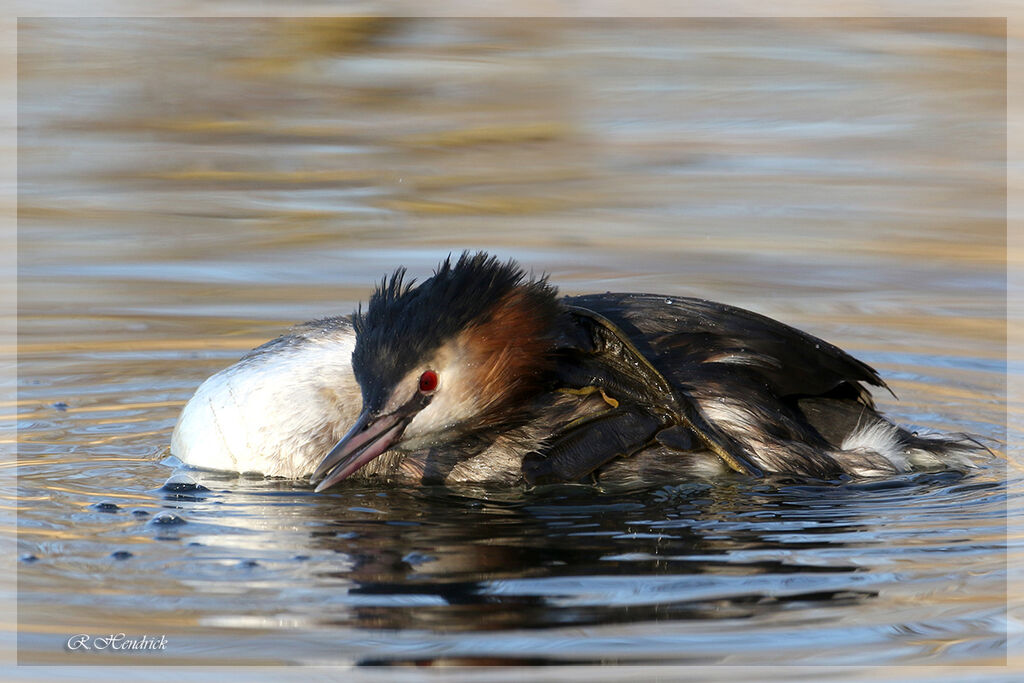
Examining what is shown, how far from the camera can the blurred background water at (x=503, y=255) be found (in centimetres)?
468

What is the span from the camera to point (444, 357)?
5785 millimetres

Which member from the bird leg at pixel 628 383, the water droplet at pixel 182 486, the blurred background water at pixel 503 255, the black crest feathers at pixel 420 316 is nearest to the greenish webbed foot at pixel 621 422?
the bird leg at pixel 628 383

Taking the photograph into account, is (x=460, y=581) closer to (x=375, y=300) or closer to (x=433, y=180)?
(x=375, y=300)

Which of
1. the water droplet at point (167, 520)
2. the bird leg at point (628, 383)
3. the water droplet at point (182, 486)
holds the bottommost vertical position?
the water droplet at point (167, 520)

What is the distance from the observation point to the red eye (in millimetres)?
5755

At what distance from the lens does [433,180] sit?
10.7 m

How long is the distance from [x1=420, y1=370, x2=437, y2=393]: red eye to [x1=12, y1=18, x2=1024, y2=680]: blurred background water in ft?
1.33

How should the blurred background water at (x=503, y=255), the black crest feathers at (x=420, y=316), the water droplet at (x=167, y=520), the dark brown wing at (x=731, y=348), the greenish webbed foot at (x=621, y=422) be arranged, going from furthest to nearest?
the dark brown wing at (x=731, y=348), the greenish webbed foot at (x=621, y=422), the black crest feathers at (x=420, y=316), the water droplet at (x=167, y=520), the blurred background water at (x=503, y=255)

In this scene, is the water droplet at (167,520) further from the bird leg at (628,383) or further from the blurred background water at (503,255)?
the bird leg at (628,383)

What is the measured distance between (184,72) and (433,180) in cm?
260
